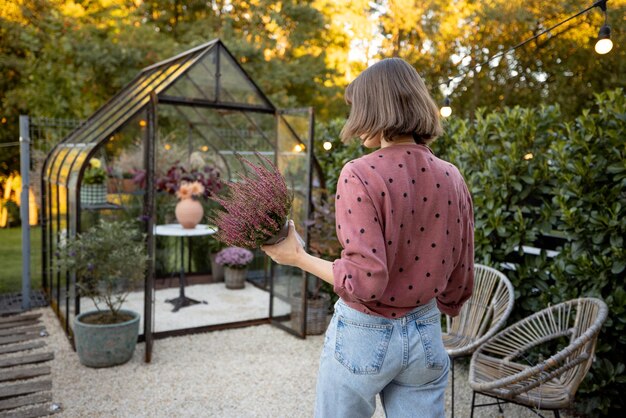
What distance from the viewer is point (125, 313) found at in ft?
14.8

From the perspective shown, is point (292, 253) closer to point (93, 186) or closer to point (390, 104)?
point (390, 104)

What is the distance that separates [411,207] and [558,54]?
13.3 metres

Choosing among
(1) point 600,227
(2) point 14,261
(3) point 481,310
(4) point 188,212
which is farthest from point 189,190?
(1) point 600,227

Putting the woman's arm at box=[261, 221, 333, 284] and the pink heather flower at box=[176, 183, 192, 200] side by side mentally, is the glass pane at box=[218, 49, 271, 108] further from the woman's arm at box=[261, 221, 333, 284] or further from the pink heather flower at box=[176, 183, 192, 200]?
the woman's arm at box=[261, 221, 333, 284]

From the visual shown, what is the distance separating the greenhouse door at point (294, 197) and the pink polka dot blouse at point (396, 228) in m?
3.54

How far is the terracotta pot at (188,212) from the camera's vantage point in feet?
19.3

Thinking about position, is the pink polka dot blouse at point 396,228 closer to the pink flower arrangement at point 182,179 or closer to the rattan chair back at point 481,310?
the rattan chair back at point 481,310

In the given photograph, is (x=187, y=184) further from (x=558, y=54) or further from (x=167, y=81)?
(x=558, y=54)

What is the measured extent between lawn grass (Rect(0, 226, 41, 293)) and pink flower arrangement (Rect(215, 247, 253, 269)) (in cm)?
242

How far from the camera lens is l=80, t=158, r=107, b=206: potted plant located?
531 centimetres

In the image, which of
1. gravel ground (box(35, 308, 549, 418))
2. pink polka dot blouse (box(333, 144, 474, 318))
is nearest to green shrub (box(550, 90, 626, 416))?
gravel ground (box(35, 308, 549, 418))

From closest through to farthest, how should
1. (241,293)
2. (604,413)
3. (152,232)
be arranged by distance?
1. (604,413)
2. (152,232)
3. (241,293)

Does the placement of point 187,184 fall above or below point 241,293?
above

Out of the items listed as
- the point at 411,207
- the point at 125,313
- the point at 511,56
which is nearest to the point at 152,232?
the point at 125,313
